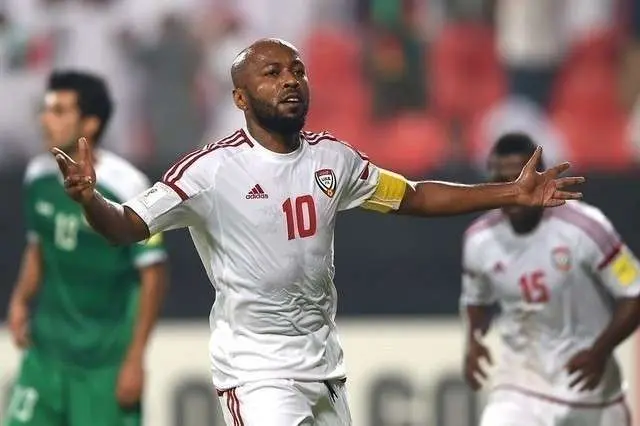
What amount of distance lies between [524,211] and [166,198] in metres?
1.97

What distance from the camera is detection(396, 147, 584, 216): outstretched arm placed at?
14.4 ft

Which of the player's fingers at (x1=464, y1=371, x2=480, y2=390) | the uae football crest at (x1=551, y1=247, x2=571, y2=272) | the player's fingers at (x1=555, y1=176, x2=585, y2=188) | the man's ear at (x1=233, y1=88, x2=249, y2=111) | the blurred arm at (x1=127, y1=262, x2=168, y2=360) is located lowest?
the player's fingers at (x1=464, y1=371, x2=480, y2=390)

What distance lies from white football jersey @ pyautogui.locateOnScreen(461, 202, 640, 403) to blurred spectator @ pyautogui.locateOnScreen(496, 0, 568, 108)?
326cm

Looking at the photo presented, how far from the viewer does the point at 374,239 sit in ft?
26.2

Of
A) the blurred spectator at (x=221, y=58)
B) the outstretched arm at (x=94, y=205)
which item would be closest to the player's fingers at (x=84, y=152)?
the outstretched arm at (x=94, y=205)

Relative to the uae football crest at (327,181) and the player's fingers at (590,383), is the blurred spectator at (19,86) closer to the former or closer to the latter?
the player's fingers at (590,383)

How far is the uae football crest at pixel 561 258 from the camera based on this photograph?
5.77 metres

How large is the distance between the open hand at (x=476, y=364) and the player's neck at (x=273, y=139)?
1.84m

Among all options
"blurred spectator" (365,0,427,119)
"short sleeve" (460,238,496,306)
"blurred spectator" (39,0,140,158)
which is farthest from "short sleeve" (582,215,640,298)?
"blurred spectator" (39,0,140,158)

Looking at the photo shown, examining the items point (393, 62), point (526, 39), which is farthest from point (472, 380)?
point (526, 39)

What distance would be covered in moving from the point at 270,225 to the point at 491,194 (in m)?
0.70

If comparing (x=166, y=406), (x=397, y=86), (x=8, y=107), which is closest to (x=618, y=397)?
(x=166, y=406)

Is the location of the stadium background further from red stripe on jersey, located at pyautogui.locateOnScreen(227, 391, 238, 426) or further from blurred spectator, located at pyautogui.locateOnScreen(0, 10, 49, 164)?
red stripe on jersey, located at pyautogui.locateOnScreen(227, 391, 238, 426)

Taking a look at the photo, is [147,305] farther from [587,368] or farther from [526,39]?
[526,39]
